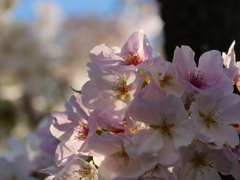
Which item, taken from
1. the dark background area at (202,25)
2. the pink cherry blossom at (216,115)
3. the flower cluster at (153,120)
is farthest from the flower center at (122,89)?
the dark background area at (202,25)

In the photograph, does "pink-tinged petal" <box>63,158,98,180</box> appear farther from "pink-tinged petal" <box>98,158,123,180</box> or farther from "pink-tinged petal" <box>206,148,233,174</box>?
"pink-tinged petal" <box>206,148,233,174</box>

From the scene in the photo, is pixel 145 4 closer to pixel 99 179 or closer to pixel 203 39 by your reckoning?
pixel 203 39

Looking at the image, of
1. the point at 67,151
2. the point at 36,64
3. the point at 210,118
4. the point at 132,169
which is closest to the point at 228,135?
the point at 210,118

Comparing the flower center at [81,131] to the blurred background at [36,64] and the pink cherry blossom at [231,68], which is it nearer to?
the pink cherry blossom at [231,68]

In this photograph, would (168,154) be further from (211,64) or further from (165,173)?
(211,64)

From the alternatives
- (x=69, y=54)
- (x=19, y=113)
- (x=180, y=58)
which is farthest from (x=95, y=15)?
(x=180, y=58)

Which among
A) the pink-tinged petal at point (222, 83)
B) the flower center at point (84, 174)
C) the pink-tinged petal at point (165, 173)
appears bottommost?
the pink-tinged petal at point (165, 173)

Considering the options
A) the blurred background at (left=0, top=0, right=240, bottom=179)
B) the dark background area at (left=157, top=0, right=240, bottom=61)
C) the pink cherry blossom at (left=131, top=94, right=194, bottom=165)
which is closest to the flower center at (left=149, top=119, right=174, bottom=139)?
the pink cherry blossom at (left=131, top=94, right=194, bottom=165)
